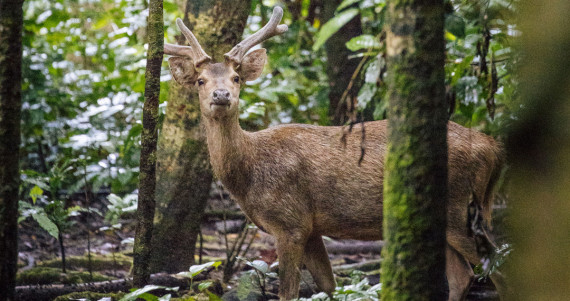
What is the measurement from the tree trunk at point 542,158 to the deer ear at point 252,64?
4464 millimetres

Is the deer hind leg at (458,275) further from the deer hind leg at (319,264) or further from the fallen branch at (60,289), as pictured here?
the fallen branch at (60,289)

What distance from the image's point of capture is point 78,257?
799 centimetres

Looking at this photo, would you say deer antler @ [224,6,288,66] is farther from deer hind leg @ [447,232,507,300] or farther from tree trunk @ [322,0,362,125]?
tree trunk @ [322,0,362,125]

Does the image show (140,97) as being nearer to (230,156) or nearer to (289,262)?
(230,156)

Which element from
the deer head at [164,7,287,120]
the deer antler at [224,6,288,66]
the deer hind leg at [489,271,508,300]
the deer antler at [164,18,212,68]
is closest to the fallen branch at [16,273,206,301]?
the deer head at [164,7,287,120]

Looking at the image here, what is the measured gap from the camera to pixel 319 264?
6.53 metres

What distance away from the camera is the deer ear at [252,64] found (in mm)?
6495

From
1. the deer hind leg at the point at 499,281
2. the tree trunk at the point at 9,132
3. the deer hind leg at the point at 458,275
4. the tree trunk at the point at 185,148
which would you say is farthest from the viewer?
the tree trunk at the point at 185,148

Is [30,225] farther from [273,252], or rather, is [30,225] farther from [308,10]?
[308,10]

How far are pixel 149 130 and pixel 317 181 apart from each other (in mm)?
1924

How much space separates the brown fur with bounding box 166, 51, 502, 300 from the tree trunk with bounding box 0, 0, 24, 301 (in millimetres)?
1908

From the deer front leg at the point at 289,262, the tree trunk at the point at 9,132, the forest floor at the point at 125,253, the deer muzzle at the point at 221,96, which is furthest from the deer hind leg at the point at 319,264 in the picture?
the tree trunk at the point at 9,132

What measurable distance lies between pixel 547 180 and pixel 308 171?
4232 mm

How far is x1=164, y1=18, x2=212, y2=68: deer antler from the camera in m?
6.08
